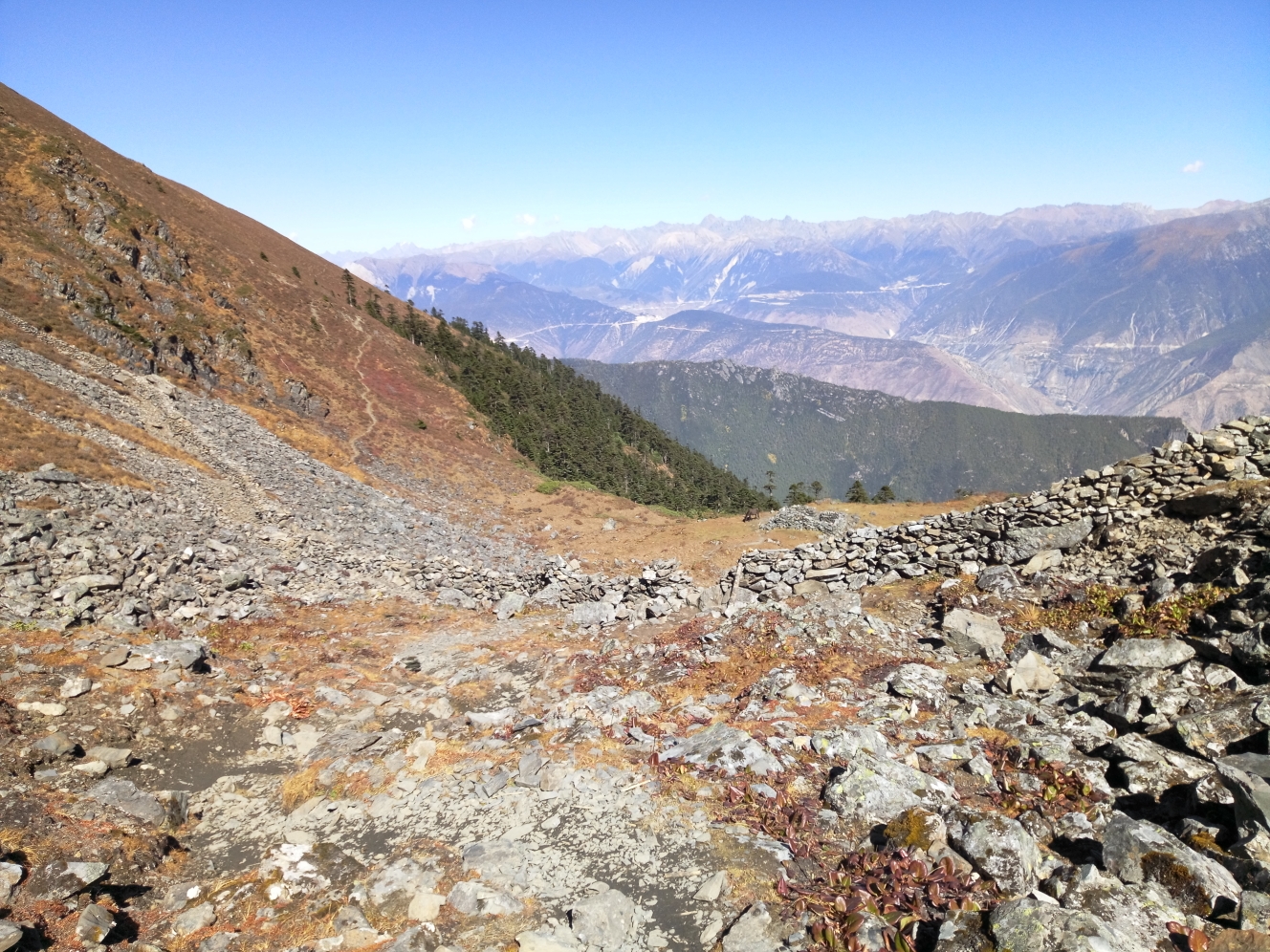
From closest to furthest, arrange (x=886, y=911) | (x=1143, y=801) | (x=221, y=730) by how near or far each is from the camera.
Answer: (x=886, y=911) < (x=1143, y=801) < (x=221, y=730)

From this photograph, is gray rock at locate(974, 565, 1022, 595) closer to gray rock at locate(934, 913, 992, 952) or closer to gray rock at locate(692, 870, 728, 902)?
gray rock at locate(934, 913, 992, 952)

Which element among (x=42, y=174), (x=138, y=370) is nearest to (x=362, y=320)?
(x=42, y=174)

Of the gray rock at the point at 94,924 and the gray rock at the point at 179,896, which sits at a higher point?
the gray rock at the point at 94,924

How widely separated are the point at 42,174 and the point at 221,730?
55.1 meters

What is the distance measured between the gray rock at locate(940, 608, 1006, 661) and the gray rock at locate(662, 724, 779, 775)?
6.11 metres

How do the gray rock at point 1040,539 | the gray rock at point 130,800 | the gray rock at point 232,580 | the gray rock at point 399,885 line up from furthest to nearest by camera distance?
the gray rock at point 232,580 → the gray rock at point 1040,539 → the gray rock at point 130,800 → the gray rock at point 399,885

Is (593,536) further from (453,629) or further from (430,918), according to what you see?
(430,918)

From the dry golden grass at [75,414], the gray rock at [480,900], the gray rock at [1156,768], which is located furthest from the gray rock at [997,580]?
the dry golden grass at [75,414]

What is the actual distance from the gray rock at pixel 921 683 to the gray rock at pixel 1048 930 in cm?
561

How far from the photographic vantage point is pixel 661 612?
18.8 meters

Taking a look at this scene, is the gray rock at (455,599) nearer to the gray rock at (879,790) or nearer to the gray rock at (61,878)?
the gray rock at (61,878)

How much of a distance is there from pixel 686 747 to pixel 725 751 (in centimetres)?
77

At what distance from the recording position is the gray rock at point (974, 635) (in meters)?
12.8

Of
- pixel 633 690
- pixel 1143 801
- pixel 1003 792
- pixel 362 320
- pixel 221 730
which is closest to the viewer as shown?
pixel 1143 801
